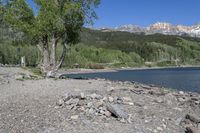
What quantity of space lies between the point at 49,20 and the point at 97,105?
24.4 meters

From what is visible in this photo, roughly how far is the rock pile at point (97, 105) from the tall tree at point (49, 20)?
21.8m

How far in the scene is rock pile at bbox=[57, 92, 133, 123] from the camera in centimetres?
1741

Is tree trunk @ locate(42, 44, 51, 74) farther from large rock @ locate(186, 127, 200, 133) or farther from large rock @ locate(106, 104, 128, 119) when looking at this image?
large rock @ locate(186, 127, 200, 133)

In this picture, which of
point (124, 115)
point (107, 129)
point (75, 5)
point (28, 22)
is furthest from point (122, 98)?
point (28, 22)

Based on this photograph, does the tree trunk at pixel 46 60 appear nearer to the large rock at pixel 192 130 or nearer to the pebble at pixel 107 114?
the pebble at pixel 107 114

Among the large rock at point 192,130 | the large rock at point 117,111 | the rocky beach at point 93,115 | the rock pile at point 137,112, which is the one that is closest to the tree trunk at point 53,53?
the rocky beach at point 93,115

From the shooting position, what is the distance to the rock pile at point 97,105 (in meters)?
17.4

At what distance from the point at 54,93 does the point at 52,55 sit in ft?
61.3

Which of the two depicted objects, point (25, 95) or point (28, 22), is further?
point (28, 22)

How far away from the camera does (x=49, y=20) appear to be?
41250 millimetres

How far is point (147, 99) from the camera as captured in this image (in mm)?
22734

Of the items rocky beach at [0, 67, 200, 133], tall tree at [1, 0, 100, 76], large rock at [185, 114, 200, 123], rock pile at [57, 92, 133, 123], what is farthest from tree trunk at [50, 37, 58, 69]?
large rock at [185, 114, 200, 123]

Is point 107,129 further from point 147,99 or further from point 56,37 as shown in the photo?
Result: point 56,37

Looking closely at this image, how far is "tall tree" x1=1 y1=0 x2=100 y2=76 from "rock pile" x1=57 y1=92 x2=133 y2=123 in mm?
21815
